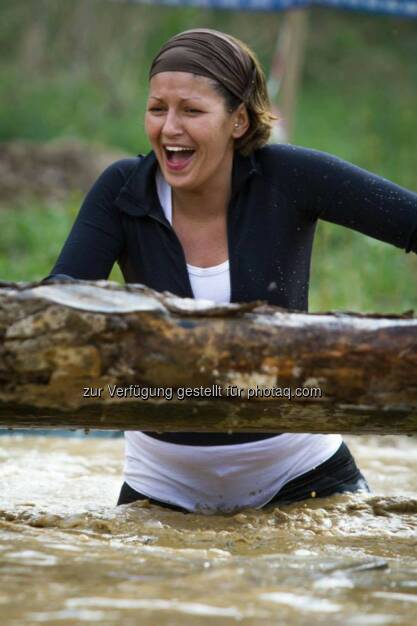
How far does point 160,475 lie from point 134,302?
3.22ft

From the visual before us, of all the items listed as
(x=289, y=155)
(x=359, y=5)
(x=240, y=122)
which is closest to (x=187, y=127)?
(x=240, y=122)

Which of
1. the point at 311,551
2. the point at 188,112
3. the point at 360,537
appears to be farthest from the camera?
the point at 188,112

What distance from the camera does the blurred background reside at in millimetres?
8367

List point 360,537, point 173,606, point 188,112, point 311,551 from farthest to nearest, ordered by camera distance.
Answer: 1. point 188,112
2. point 360,537
3. point 311,551
4. point 173,606

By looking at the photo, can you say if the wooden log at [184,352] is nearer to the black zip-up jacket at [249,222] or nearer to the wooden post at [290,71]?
the black zip-up jacket at [249,222]

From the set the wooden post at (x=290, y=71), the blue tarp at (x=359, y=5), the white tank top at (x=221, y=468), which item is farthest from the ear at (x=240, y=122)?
the blue tarp at (x=359, y=5)

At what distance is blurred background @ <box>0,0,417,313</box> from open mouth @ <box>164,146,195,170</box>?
4257mm

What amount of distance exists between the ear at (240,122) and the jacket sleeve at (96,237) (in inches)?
13.0

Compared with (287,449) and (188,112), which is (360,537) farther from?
(188,112)

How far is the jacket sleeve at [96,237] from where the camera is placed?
9.84 feet

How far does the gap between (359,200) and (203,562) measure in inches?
44.3

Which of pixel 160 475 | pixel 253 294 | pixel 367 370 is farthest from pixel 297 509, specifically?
pixel 367 370

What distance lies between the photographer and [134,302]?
228cm

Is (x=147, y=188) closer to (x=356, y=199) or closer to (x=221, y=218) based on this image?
(x=221, y=218)
